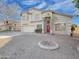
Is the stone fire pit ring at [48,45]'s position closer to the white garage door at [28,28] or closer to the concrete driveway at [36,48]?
the concrete driveway at [36,48]

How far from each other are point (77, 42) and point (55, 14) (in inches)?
21.2

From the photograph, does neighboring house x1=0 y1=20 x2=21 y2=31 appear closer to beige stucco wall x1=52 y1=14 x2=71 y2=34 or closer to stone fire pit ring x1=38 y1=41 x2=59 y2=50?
stone fire pit ring x1=38 y1=41 x2=59 y2=50

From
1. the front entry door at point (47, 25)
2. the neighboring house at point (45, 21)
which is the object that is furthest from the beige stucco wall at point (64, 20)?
the front entry door at point (47, 25)

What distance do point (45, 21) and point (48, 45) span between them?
1.30 feet

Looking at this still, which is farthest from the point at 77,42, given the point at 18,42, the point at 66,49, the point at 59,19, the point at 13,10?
the point at 13,10

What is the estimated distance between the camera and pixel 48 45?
287cm

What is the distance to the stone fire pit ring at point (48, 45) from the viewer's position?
282 cm

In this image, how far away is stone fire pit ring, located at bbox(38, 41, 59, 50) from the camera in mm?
2824

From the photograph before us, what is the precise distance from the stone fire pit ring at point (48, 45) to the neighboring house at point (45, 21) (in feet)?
0.63

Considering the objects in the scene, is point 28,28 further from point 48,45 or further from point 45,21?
point 48,45

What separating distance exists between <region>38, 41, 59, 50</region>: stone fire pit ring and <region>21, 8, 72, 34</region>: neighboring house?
0.19 m

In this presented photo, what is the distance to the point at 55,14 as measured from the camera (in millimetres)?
2963

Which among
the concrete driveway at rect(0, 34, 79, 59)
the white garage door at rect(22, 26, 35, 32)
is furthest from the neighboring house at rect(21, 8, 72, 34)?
the concrete driveway at rect(0, 34, 79, 59)

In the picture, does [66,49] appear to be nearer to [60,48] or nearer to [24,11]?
[60,48]
